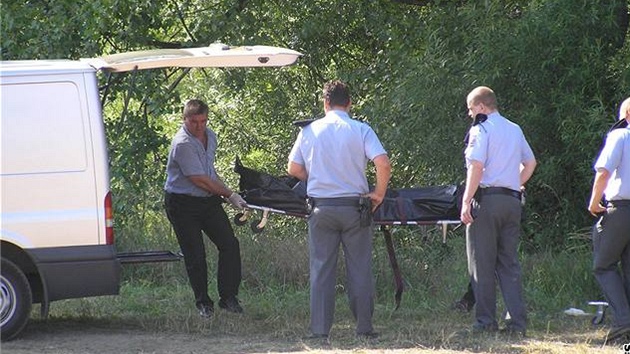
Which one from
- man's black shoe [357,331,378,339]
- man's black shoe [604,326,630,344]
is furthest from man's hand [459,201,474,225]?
man's black shoe [604,326,630,344]

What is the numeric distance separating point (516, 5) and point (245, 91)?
4.25 m

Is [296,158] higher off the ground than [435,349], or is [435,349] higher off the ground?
[296,158]

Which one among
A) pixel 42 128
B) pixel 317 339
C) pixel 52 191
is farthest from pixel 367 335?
pixel 42 128

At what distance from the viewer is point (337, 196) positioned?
8547mm

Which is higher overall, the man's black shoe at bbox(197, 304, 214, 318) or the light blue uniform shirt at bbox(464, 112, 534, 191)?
the light blue uniform shirt at bbox(464, 112, 534, 191)

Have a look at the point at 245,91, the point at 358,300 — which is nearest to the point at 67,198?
the point at 358,300

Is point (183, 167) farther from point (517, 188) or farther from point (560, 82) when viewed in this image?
point (560, 82)

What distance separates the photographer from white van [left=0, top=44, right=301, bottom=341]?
8398 millimetres

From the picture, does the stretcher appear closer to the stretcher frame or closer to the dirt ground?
the stretcher frame

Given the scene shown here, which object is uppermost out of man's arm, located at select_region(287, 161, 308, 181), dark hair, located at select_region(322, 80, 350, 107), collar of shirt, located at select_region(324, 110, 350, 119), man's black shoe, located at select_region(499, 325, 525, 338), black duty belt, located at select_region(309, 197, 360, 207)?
dark hair, located at select_region(322, 80, 350, 107)

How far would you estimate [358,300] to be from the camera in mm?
8656

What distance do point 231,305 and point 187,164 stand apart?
4.29ft

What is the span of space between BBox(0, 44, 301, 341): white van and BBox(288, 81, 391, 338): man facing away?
58.8 inches

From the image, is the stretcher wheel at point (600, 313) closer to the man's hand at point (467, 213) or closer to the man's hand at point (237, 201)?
the man's hand at point (467, 213)
